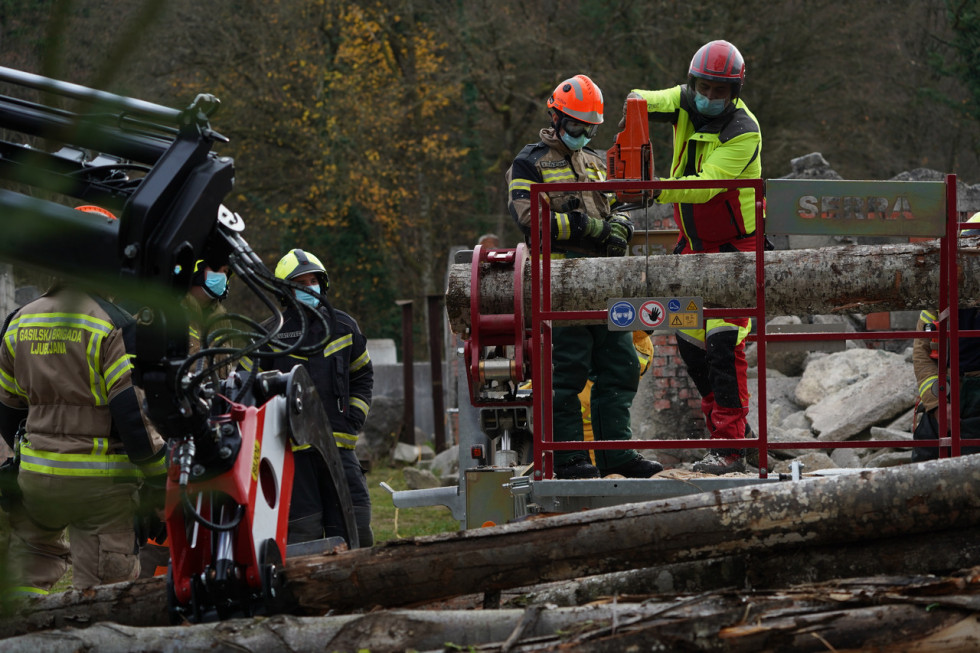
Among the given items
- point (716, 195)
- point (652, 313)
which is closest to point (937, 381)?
point (716, 195)

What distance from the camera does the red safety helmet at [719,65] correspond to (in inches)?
213

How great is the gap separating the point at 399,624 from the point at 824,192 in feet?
8.32

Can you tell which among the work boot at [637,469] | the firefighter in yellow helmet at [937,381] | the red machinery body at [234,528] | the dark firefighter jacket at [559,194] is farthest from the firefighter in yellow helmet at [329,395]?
the firefighter in yellow helmet at [937,381]

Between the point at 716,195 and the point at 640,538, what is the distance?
276 centimetres

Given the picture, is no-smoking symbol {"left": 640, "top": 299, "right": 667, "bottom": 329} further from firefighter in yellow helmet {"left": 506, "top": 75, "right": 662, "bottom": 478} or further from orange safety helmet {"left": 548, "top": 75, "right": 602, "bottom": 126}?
orange safety helmet {"left": 548, "top": 75, "right": 602, "bottom": 126}

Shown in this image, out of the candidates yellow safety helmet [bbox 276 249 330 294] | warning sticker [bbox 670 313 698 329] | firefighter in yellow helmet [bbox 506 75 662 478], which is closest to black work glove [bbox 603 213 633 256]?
firefighter in yellow helmet [bbox 506 75 662 478]

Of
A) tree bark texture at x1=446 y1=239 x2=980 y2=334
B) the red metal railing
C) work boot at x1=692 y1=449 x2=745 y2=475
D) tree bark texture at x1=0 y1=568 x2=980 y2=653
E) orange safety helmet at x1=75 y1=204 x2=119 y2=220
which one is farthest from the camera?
work boot at x1=692 y1=449 x2=745 y2=475

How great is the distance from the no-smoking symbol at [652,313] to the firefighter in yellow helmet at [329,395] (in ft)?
4.94

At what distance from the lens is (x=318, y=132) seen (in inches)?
877

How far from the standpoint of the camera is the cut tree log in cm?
305

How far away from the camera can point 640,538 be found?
10.2ft

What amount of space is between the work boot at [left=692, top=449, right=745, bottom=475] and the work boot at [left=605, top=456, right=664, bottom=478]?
28cm

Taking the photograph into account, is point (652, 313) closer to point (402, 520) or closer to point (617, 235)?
point (617, 235)

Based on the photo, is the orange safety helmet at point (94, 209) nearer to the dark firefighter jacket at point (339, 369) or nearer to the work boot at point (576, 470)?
the dark firefighter jacket at point (339, 369)
